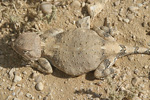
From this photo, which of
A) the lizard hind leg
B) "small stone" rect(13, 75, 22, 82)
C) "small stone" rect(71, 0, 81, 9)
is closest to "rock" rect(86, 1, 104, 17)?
→ "small stone" rect(71, 0, 81, 9)

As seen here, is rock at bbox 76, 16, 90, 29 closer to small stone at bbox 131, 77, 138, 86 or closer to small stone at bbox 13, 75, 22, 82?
small stone at bbox 131, 77, 138, 86

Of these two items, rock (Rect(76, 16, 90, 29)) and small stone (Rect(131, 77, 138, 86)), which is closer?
small stone (Rect(131, 77, 138, 86))

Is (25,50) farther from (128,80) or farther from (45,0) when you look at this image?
(128,80)

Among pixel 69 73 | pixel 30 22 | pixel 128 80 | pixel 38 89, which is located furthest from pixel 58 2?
pixel 128 80

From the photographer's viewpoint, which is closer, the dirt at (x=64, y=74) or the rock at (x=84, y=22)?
the dirt at (x=64, y=74)

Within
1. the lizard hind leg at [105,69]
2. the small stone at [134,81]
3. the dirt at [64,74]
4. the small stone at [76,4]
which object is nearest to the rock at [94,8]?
the dirt at [64,74]

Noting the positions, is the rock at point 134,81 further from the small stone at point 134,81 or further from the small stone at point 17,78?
the small stone at point 17,78
